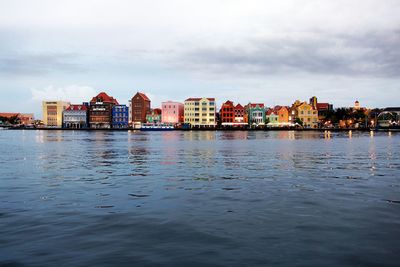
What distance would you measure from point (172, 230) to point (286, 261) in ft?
13.7

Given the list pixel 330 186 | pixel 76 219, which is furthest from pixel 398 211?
pixel 76 219

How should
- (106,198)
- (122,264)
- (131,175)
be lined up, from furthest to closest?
1. (131,175)
2. (106,198)
3. (122,264)

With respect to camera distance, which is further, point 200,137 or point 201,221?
point 200,137

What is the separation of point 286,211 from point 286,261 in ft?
18.3

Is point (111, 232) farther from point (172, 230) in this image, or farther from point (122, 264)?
point (122, 264)

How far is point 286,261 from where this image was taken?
371 inches

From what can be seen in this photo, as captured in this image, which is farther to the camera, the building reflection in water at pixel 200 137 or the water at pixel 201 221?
the building reflection in water at pixel 200 137

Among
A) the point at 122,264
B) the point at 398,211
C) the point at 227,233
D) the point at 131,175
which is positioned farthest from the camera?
the point at 131,175

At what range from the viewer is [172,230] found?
12.3 m

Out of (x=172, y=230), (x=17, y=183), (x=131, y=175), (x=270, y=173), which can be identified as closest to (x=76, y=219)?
(x=172, y=230)

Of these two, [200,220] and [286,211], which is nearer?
[200,220]

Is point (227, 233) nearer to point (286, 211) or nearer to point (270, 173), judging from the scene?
point (286, 211)

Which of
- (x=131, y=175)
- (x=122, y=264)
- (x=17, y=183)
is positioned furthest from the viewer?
(x=131, y=175)

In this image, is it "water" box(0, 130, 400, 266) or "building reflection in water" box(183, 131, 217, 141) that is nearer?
"water" box(0, 130, 400, 266)
